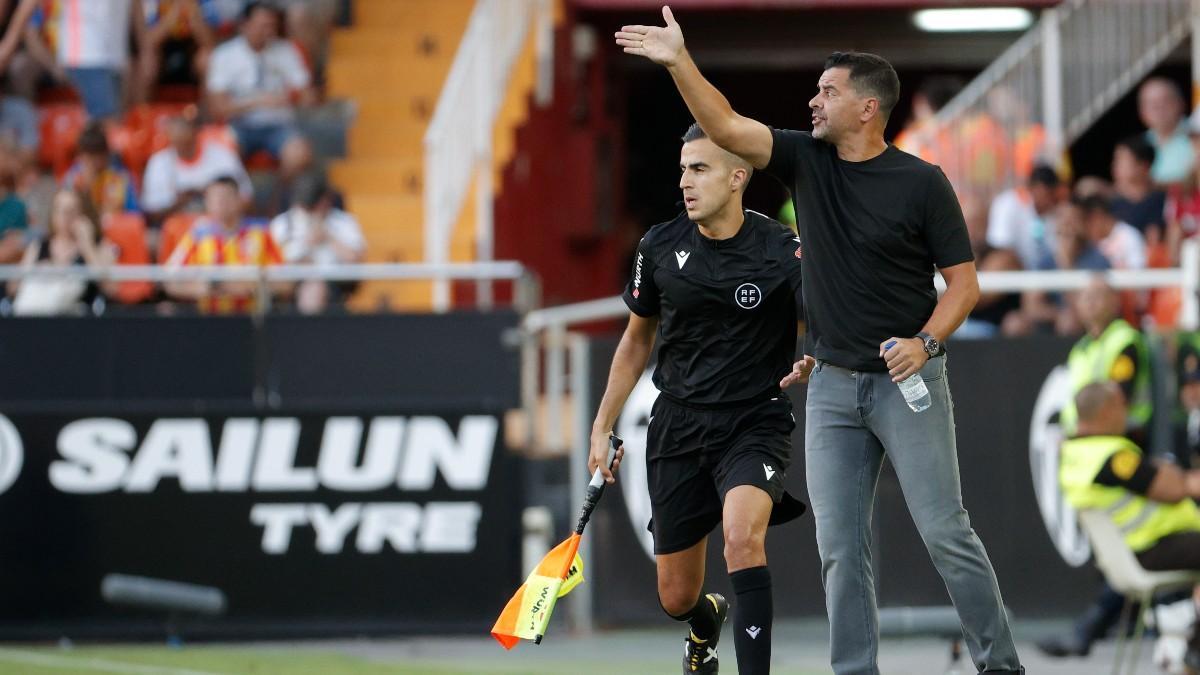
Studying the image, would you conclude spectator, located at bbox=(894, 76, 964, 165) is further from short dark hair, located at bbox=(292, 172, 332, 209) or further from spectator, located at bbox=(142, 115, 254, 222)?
spectator, located at bbox=(142, 115, 254, 222)

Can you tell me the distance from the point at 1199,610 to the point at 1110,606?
63 centimetres

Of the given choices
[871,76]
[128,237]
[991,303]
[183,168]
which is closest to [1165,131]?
[991,303]

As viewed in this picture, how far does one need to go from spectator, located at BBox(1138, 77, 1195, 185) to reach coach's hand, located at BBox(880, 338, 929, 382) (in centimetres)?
972

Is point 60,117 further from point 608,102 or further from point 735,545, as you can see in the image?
point 735,545

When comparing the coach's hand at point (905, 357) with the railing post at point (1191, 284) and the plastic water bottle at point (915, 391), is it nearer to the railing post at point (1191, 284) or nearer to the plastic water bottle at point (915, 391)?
the plastic water bottle at point (915, 391)

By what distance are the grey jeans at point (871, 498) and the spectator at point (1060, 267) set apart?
5965 mm

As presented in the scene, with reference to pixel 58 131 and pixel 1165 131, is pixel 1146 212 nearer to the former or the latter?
pixel 1165 131

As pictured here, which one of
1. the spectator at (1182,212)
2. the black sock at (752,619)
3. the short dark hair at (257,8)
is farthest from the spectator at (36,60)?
the black sock at (752,619)

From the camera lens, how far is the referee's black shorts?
26.7 ft

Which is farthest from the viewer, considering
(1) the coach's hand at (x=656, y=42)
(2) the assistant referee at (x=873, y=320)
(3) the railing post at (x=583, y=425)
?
(3) the railing post at (x=583, y=425)

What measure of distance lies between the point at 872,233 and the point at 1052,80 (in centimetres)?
1144

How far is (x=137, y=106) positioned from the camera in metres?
18.2

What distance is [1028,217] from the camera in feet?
51.9

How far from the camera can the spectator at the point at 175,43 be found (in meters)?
Result: 18.5
